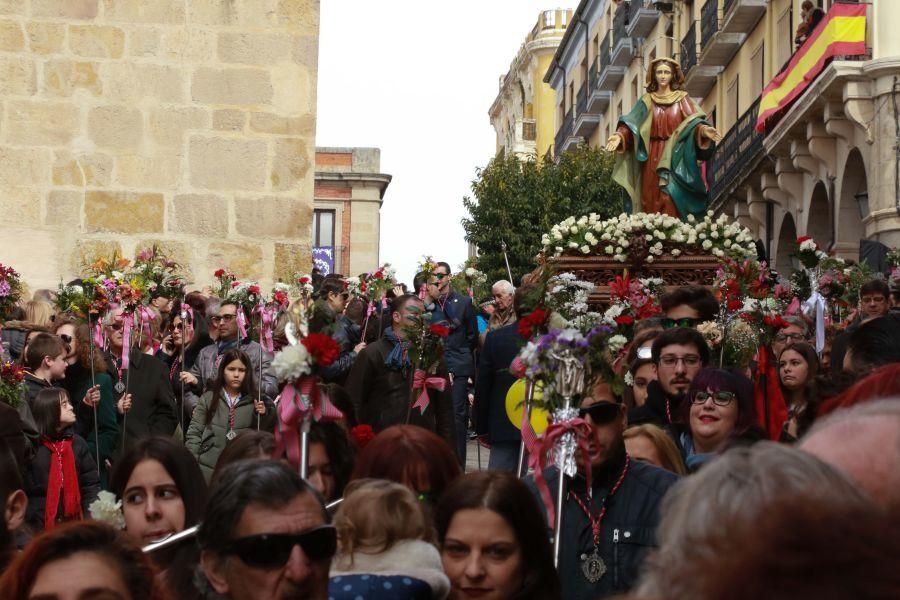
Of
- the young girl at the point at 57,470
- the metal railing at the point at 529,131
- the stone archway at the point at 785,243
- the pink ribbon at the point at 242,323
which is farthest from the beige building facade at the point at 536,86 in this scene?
the young girl at the point at 57,470

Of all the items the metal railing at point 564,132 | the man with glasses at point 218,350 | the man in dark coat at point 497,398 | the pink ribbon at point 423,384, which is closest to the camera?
the pink ribbon at point 423,384

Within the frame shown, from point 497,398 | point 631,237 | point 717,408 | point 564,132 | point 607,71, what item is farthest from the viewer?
point 564,132

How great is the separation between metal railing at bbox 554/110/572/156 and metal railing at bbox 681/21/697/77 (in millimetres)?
17167

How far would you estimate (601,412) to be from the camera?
5.32 meters

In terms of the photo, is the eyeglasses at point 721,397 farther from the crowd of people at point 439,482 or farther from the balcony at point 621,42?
the balcony at point 621,42

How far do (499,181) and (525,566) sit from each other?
39208 millimetres

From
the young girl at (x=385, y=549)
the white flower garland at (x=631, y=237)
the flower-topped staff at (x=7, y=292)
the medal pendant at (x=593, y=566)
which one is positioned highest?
the white flower garland at (x=631, y=237)

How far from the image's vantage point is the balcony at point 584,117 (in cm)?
5418

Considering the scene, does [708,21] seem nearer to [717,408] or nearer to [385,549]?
[717,408]

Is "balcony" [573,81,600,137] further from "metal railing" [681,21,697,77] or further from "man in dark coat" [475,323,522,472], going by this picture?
"man in dark coat" [475,323,522,472]

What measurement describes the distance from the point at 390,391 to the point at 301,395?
16.4 ft

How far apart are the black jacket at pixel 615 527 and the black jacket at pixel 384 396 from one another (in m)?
5.07

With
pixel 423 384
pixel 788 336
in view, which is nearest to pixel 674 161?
pixel 788 336

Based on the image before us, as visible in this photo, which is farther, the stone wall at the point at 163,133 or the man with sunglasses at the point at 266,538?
the stone wall at the point at 163,133
